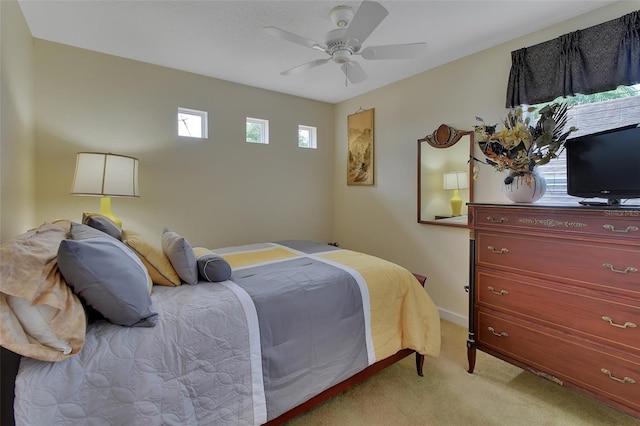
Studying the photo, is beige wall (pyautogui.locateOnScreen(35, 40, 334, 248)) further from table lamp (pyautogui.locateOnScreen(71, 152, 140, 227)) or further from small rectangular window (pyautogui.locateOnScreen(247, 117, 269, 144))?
table lamp (pyautogui.locateOnScreen(71, 152, 140, 227))

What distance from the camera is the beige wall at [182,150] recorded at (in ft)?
8.69

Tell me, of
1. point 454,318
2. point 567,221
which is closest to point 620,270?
point 567,221

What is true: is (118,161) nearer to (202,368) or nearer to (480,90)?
(202,368)

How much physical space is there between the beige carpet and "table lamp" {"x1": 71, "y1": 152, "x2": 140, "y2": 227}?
215 cm

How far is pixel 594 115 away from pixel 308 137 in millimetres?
3062

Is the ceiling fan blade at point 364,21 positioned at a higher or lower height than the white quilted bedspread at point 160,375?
higher

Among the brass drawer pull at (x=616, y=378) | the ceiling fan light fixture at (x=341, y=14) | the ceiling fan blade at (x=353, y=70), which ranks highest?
the ceiling fan light fixture at (x=341, y=14)

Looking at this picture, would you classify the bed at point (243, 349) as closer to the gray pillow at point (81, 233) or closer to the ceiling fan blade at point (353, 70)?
the gray pillow at point (81, 233)

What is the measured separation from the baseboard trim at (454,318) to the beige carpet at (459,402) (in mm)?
673

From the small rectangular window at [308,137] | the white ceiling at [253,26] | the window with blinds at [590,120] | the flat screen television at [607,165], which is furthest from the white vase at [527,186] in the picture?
the small rectangular window at [308,137]

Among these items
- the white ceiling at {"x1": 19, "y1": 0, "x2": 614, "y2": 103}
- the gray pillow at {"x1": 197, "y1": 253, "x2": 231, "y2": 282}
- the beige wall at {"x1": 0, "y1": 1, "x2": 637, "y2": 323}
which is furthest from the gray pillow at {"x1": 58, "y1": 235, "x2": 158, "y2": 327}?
the white ceiling at {"x1": 19, "y1": 0, "x2": 614, "y2": 103}

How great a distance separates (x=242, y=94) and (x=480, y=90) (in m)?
2.57

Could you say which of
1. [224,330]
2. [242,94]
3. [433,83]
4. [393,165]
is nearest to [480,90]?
[433,83]

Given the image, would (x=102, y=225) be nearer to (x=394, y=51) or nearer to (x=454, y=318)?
(x=394, y=51)
